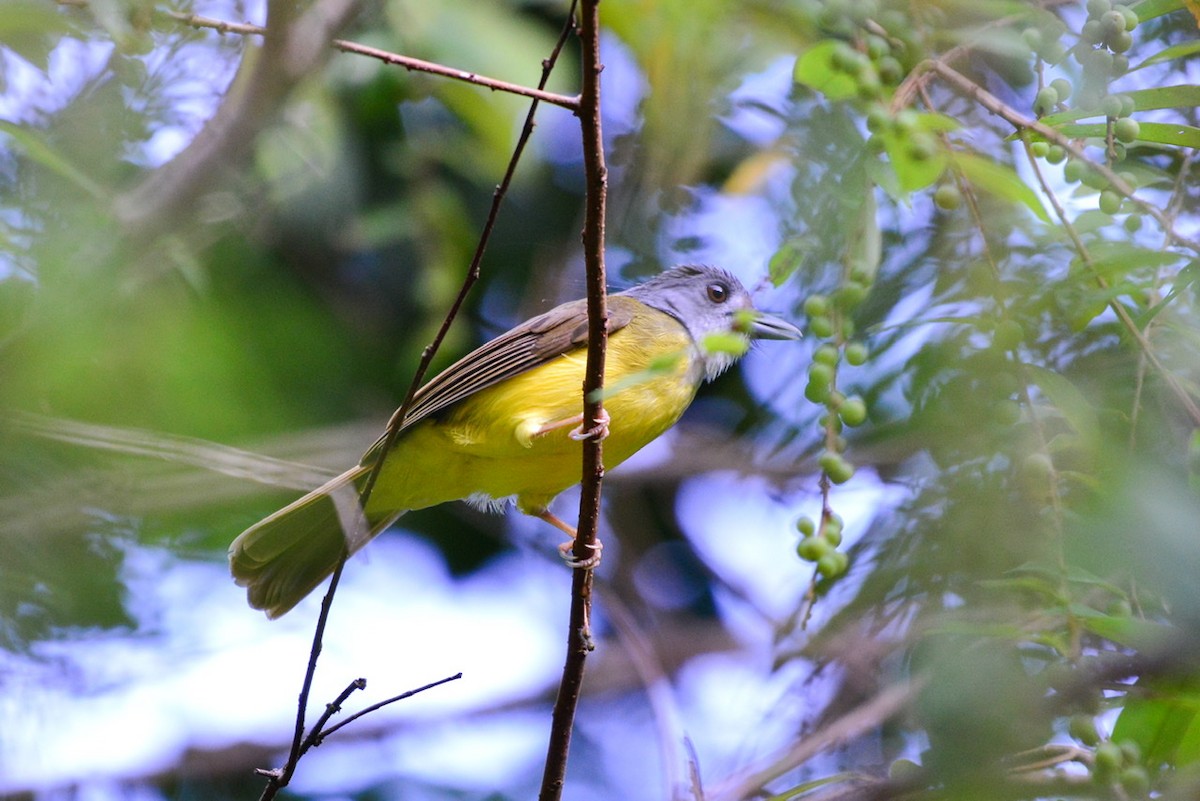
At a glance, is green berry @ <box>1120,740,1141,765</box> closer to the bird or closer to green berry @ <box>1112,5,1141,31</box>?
green berry @ <box>1112,5,1141,31</box>

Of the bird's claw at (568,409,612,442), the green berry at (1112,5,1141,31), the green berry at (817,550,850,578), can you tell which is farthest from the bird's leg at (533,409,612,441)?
the green berry at (1112,5,1141,31)

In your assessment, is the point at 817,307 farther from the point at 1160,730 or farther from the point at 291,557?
the point at 291,557

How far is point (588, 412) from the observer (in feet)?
9.36

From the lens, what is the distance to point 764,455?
17.0ft

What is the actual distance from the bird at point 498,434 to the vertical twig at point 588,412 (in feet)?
1.71

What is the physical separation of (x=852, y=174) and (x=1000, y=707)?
45.6 inches

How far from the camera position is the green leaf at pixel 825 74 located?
2.32 m

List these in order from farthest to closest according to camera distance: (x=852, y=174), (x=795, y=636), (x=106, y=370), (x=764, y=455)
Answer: (x=764, y=455)
(x=795, y=636)
(x=106, y=370)
(x=852, y=174)

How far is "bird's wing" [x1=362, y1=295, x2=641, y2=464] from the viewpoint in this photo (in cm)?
374

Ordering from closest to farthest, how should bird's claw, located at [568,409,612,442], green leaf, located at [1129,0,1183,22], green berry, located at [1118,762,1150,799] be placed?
1. green berry, located at [1118,762,1150,799]
2. green leaf, located at [1129,0,1183,22]
3. bird's claw, located at [568,409,612,442]

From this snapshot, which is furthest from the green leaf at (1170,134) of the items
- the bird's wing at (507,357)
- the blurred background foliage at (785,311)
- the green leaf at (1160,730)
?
the bird's wing at (507,357)

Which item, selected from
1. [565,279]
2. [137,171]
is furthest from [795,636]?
[137,171]

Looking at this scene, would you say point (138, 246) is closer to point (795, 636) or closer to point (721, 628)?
point (795, 636)

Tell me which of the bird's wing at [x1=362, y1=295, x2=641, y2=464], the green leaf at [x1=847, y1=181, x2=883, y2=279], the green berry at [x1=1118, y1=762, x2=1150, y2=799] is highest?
the bird's wing at [x1=362, y1=295, x2=641, y2=464]
